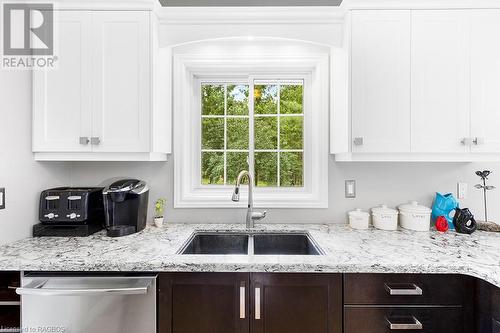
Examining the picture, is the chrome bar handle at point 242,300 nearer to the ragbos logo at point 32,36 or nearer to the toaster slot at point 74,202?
the toaster slot at point 74,202

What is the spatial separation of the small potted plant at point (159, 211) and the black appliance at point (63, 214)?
0.41 m

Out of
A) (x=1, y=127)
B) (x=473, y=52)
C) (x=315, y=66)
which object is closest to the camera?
(x=1, y=127)

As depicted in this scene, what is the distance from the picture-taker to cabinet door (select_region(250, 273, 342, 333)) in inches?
51.2

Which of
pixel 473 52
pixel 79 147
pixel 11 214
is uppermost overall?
pixel 473 52

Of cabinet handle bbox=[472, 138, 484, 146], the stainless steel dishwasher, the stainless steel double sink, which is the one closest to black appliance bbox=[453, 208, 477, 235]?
cabinet handle bbox=[472, 138, 484, 146]

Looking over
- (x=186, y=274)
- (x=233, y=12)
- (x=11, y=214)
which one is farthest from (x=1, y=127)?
(x=233, y=12)

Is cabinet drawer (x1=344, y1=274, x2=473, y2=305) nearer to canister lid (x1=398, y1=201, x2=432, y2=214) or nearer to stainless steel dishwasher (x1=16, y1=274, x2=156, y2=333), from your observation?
canister lid (x1=398, y1=201, x2=432, y2=214)

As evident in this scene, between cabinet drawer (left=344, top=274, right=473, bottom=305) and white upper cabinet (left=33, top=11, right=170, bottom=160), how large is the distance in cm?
138

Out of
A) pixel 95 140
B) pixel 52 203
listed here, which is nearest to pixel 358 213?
pixel 95 140

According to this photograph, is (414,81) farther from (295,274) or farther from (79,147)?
(79,147)

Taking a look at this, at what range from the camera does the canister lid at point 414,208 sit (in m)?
1.86

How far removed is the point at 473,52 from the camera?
5.60ft

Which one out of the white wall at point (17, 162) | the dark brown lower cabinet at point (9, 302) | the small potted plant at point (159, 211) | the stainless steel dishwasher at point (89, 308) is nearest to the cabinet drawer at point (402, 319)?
the stainless steel dishwasher at point (89, 308)

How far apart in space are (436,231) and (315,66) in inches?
55.4
